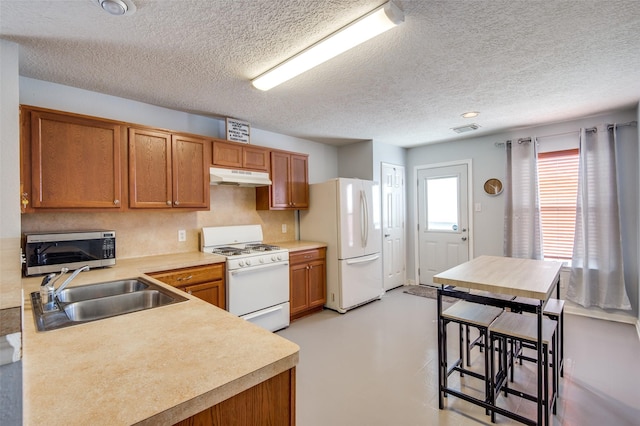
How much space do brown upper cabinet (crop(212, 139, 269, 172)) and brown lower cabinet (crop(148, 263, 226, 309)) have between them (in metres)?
1.14

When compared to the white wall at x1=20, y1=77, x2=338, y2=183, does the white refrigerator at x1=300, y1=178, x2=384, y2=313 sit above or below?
below

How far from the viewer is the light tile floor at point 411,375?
1965 millimetres

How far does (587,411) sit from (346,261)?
2.47 metres

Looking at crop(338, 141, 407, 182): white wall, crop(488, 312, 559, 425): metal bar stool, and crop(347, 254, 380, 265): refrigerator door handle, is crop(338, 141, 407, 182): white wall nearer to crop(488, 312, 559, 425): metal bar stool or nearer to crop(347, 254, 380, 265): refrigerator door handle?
crop(347, 254, 380, 265): refrigerator door handle

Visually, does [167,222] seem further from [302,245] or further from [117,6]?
[117,6]

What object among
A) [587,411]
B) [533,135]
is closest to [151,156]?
[587,411]

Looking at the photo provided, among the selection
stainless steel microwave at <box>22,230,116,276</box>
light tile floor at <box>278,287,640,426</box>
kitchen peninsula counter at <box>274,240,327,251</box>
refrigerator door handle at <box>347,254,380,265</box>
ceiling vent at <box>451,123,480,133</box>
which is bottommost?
light tile floor at <box>278,287,640,426</box>

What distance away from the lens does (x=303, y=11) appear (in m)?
1.66

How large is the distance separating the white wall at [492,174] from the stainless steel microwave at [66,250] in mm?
4376

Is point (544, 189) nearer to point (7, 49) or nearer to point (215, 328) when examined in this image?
point (215, 328)

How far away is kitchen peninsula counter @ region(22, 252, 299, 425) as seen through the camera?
74 cm

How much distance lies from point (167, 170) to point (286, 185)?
4.83 feet

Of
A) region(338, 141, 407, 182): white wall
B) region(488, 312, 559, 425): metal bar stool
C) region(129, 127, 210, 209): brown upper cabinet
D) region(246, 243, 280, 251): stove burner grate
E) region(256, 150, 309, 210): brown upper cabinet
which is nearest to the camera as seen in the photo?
region(488, 312, 559, 425): metal bar stool

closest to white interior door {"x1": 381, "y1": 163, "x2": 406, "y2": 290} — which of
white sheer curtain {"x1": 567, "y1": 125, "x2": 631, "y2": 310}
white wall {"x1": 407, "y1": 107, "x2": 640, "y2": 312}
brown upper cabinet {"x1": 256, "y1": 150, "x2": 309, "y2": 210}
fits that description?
white wall {"x1": 407, "y1": 107, "x2": 640, "y2": 312}
